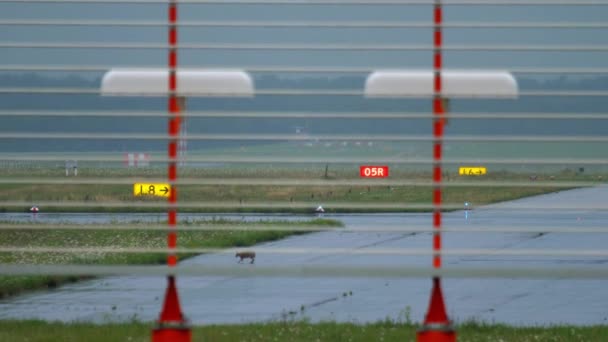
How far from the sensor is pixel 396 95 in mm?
4910

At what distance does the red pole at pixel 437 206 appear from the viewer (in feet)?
16.0

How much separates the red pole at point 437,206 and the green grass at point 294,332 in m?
2.89

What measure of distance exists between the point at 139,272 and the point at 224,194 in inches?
1227

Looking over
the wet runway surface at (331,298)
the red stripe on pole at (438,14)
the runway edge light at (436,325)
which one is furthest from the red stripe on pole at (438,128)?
the wet runway surface at (331,298)

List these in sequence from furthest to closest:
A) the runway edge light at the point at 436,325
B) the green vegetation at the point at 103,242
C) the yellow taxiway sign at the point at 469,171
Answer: the green vegetation at the point at 103,242 → the yellow taxiway sign at the point at 469,171 → the runway edge light at the point at 436,325

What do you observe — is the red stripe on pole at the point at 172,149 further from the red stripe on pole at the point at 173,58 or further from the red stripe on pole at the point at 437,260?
the red stripe on pole at the point at 437,260

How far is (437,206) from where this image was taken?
488cm

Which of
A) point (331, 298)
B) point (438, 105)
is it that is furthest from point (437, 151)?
point (331, 298)

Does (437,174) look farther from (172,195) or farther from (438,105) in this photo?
(172,195)

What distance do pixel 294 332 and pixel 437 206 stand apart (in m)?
3.71

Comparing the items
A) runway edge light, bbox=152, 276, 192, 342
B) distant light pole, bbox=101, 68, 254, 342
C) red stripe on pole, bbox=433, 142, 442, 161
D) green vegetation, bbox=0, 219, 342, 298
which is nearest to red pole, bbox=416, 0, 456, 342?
red stripe on pole, bbox=433, 142, 442, 161

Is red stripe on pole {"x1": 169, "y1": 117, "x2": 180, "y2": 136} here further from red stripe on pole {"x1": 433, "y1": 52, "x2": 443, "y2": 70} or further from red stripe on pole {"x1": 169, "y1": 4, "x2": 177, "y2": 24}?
red stripe on pole {"x1": 433, "y1": 52, "x2": 443, "y2": 70}

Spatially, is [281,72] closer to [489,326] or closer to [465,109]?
[465,109]

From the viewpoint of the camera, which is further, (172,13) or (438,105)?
(172,13)
